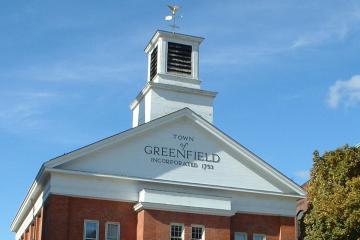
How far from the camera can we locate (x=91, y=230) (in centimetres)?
3272

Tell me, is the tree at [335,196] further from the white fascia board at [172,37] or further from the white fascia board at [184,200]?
the white fascia board at [172,37]

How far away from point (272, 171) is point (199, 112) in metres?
5.47

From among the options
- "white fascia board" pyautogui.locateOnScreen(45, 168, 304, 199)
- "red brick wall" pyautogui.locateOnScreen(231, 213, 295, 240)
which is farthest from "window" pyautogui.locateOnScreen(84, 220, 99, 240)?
"red brick wall" pyautogui.locateOnScreen(231, 213, 295, 240)

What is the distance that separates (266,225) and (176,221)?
17.9ft

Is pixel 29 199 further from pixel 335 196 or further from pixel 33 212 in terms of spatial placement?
pixel 335 196

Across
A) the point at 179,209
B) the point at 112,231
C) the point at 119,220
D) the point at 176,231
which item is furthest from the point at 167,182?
the point at 112,231

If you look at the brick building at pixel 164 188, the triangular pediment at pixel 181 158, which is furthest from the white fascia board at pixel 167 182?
the triangular pediment at pixel 181 158

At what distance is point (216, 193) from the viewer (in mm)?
34719

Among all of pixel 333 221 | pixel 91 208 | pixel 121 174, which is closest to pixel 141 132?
pixel 121 174

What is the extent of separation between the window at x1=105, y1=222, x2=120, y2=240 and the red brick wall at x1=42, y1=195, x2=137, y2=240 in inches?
7.6

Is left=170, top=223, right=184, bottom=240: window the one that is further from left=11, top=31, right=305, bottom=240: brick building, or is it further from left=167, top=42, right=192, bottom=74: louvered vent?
left=167, top=42, right=192, bottom=74: louvered vent

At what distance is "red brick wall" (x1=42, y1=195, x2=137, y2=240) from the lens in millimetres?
31797

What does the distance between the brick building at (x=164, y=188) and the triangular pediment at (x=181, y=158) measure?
0.05 metres

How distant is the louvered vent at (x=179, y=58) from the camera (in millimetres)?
39344
